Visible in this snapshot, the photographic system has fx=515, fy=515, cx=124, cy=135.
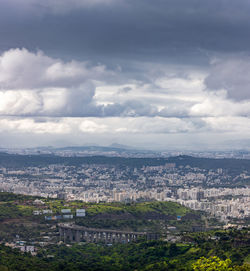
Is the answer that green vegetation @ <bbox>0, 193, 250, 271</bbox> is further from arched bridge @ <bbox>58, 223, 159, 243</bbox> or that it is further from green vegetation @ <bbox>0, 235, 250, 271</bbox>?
arched bridge @ <bbox>58, 223, 159, 243</bbox>

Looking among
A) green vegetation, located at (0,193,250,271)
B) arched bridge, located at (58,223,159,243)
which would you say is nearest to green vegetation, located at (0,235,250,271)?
green vegetation, located at (0,193,250,271)

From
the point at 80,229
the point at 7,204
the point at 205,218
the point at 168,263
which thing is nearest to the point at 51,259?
the point at 168,263

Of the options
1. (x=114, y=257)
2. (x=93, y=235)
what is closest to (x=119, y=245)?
(x=93, y=235)

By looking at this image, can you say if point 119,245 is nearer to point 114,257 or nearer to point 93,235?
point 93,235

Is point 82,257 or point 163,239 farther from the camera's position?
point 163,239

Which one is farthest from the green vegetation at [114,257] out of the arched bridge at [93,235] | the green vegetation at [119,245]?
the arched bridge at [93,235]

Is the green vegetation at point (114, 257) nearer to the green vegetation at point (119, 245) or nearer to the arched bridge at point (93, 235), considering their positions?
the green vegetation at point (119, 245)

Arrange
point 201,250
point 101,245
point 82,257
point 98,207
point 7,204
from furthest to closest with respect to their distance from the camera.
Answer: point 98,207
point 7,204
point 101,245
point 82,257
point 201,250

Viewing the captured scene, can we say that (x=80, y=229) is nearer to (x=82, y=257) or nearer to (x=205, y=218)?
(x=82, y=257)

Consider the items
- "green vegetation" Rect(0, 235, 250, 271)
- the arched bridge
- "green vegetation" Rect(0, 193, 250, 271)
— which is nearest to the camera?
"green vegetation" Rect(0, 235, 250, 271)
